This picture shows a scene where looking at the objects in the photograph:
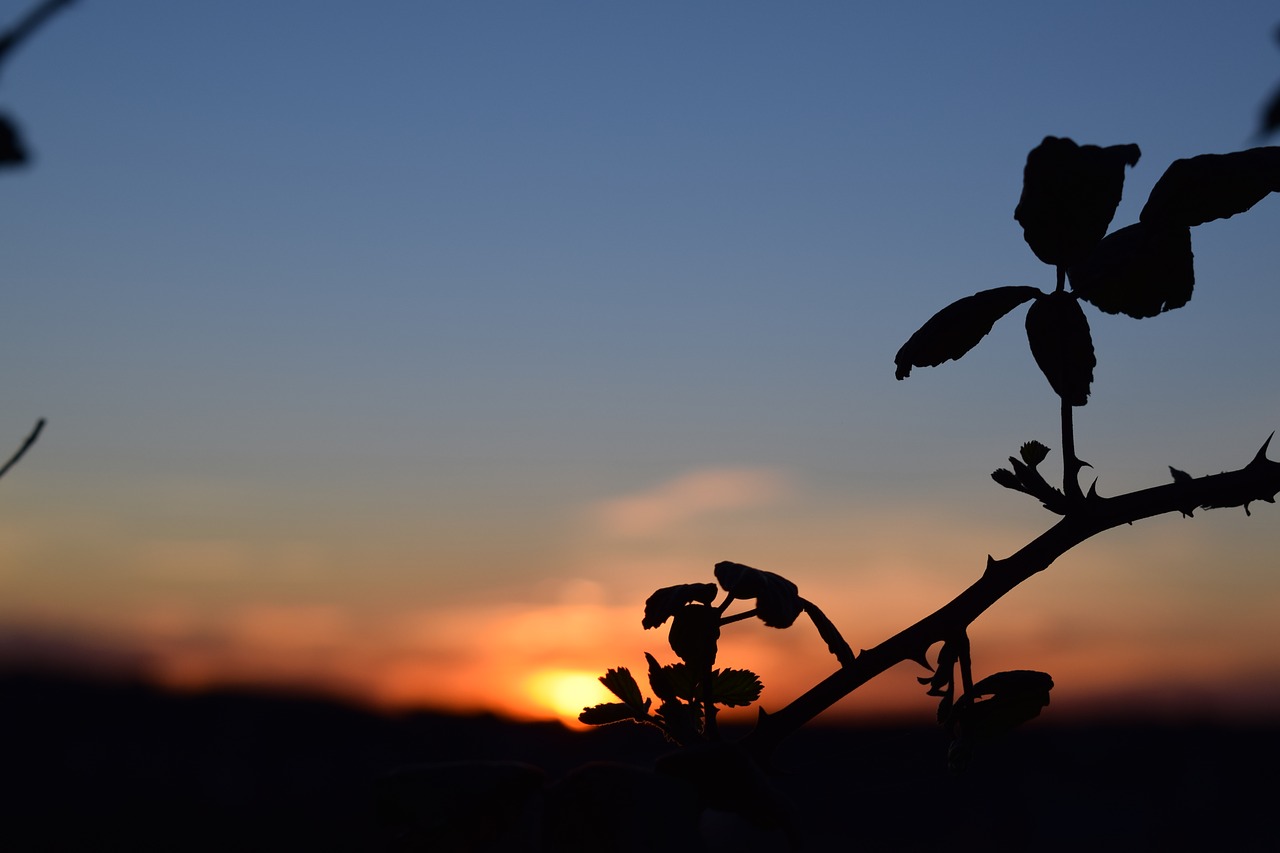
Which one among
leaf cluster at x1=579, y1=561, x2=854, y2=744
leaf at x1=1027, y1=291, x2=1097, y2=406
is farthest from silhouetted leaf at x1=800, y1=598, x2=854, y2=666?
leaf at x1=1027, y1=291, x2=1097, y2=406

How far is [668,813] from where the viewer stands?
3.48ft

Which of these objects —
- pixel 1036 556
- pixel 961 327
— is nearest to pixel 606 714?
pixel 1036 556

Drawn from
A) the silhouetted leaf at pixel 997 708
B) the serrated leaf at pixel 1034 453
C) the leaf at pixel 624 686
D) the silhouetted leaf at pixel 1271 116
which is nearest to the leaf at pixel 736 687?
the leaf at pixel 624 686

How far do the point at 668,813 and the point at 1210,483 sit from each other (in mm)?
831

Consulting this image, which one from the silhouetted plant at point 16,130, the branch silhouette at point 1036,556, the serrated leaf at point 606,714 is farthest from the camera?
the serrated leaf at point 606,714

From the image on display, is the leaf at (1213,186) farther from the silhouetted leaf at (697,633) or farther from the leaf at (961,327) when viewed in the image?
the silhouetted leaf at (697,633)

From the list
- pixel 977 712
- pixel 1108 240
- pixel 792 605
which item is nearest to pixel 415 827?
pixel 792 605

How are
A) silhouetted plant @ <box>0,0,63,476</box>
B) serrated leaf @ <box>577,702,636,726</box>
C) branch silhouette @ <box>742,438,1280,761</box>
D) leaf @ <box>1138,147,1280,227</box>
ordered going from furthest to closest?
serrated leaf @ <box>577,702,636,726</box> < leaf @ <box>1138,147,1280,227</box> < branch silhouette @ <box>742,438,1280,761</box> < silhouetted plant @ <box>0,0,63,476</box>

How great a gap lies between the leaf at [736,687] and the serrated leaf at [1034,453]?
591 millimetres

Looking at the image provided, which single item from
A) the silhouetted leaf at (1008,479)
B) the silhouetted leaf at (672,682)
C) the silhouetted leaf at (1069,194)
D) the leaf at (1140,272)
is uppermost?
the silhouetted leaf at (1069,194)

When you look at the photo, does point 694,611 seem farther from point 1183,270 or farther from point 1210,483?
point 1183,270

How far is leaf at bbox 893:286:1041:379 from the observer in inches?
59.9

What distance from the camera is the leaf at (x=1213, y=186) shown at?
143 cm

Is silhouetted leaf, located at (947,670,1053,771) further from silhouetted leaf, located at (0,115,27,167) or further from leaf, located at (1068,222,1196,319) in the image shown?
silhouetted leaf, located at (0,115,27,167)
